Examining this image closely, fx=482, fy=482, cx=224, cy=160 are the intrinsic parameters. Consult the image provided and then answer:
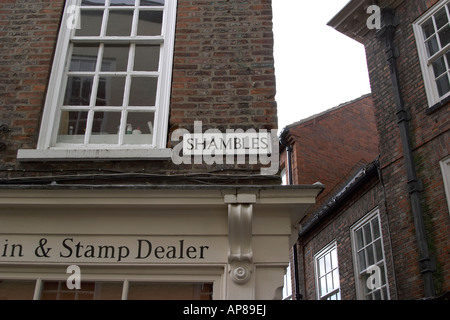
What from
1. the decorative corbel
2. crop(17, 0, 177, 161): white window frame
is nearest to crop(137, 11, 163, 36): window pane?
crop(17, 0, 177, 161): white window frame

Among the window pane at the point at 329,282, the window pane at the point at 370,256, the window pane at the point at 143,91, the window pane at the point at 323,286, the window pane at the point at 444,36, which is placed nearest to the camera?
the window pane at the point at 143,91

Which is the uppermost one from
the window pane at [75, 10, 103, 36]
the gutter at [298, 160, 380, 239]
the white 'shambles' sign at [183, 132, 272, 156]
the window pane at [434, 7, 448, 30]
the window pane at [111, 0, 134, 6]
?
the window pane at [434, 7, 448, 30]

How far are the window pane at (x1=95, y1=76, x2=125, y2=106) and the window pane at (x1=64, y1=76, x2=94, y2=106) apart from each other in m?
0.11

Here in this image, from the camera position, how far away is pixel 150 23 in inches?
220

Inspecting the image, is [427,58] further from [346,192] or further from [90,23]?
[90,23]

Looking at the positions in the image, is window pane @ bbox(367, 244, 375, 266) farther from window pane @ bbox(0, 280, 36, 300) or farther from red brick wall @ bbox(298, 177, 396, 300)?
window pane @ bbox(0, 280, 36, 300)

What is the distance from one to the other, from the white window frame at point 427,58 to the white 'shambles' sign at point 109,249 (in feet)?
18.4

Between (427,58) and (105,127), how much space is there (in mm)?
6218

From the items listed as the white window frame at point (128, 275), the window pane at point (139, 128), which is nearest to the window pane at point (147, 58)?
the window pane at point (139, 128)

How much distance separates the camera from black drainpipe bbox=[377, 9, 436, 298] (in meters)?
7.55

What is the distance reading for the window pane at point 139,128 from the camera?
4883 mm

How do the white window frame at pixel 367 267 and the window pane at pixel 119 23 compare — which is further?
the white window frame at pixel 367 267

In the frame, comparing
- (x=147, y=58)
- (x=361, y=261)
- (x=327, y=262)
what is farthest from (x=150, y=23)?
(x=327, y=262)
